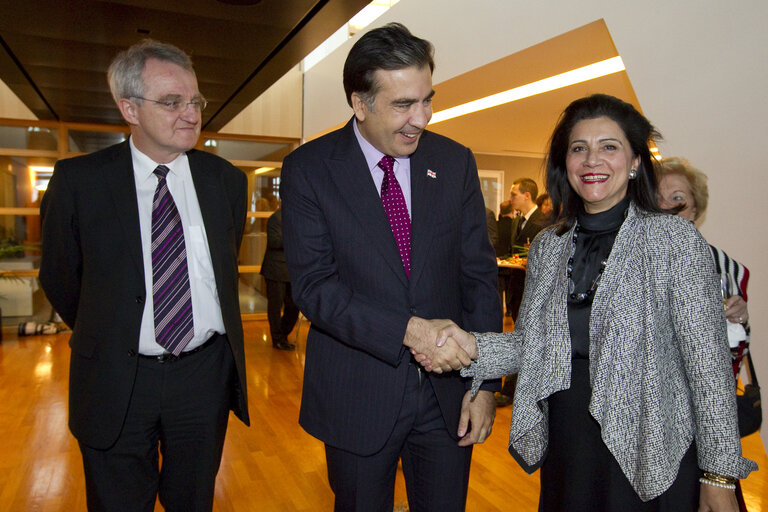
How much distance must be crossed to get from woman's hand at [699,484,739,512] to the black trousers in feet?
19.0

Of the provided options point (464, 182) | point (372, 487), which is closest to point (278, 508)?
point (372, 487)

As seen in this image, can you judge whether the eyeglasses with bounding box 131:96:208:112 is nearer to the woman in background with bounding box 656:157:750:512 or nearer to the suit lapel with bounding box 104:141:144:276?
the suit lapel with bounding box 104:141:144:276

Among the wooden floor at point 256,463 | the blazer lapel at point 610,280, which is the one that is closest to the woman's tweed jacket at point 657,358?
the blazer lapel at point 610,280

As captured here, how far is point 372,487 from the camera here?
1590 millimetres

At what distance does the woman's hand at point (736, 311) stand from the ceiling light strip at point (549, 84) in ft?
10.1

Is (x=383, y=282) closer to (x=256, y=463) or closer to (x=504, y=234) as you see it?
(x=256, y=463)

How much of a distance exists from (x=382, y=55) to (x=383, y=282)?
2.06ft

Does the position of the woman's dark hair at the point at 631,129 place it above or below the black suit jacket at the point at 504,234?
above

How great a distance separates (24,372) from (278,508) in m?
4.27

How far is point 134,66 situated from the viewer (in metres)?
1.89

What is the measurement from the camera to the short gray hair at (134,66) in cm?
188

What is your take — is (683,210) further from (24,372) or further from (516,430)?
(24,372)

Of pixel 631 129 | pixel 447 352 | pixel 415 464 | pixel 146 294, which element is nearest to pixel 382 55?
pixel 631 129

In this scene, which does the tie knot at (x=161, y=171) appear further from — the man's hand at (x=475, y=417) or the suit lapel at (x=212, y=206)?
the man's hand at (x=475, y=417)
